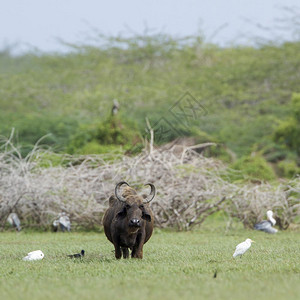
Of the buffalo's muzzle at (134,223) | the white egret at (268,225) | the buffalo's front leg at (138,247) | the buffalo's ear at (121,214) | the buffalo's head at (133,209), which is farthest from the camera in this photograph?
the white egret at (268,225)

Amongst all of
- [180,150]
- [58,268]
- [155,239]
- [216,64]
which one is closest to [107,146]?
[180,150]

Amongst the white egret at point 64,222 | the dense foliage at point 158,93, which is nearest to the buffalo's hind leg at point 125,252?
the white egret at point 64,222

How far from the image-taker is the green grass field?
19.6ft

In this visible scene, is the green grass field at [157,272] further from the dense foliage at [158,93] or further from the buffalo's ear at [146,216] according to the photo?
the dense foliage at [158,93]

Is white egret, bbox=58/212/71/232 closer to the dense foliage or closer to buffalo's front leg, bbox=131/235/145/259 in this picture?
the dense foliage

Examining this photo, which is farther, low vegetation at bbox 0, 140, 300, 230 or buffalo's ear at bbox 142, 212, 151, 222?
low vegetation at bbox 0, 140, 300, 230

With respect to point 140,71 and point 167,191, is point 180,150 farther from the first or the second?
point 140,71

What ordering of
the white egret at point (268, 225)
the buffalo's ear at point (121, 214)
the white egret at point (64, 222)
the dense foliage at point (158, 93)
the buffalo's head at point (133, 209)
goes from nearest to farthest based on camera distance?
the buffalo's head at point (133, 209) → the buffalo's ear at point (121, 214) → the white egret at point (268, 225) → the white egret at point (64, 222) → the dense foliage at point (158, 93)

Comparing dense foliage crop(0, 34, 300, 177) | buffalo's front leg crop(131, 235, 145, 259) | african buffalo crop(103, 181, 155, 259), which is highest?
african buffalo crop(103, 181, 155, 259)

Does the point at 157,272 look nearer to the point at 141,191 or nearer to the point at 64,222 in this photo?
the point at 141,191

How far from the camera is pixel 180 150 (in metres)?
16.8

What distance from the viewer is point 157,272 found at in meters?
7.39

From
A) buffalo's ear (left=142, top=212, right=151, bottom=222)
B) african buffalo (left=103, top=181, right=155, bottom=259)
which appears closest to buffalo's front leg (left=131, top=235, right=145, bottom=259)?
african buffalo (left=103, top=181, right=155, bottom=259)

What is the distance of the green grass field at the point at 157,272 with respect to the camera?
596cm
